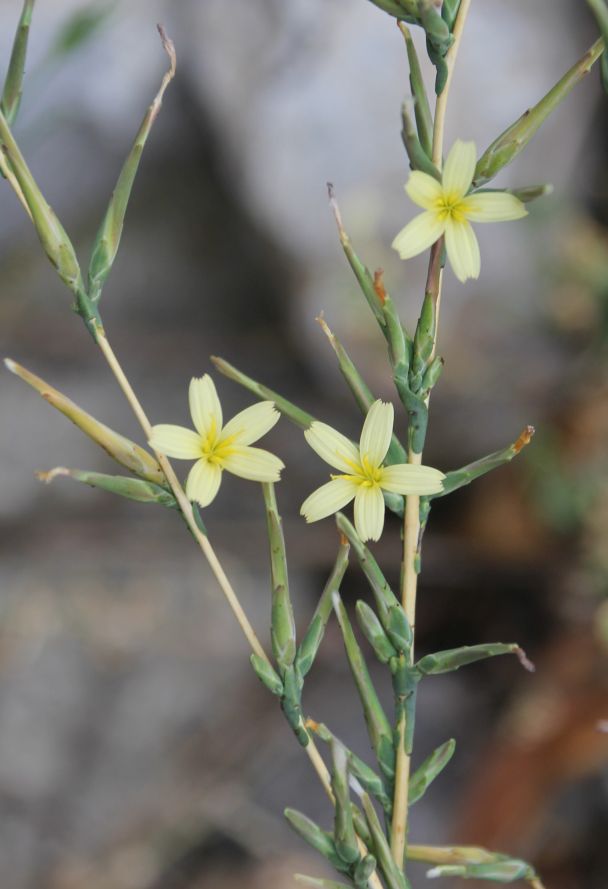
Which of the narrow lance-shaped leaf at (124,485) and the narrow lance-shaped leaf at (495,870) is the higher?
the narrow lance-shaped leaf at (124,485)

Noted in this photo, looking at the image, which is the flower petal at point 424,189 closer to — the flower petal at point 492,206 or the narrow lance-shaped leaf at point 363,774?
the flower petal at point 492,206

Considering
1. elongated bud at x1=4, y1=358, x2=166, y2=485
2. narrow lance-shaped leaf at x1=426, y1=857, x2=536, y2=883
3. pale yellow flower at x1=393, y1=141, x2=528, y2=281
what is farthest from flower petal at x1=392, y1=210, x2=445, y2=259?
narrow lance-shaped leaf at x1=426, y1=857, x2=536, y2=883

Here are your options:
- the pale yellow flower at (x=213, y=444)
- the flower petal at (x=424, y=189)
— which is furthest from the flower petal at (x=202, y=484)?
the flower petal at (x=424, y=189)

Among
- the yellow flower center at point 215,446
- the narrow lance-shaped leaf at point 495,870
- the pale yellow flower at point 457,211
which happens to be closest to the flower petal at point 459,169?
the pale yellow flower at point 457,211

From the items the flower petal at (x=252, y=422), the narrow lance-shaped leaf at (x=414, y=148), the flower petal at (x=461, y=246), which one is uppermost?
the narrow lance-shaped leaf at (x=414, y=148)

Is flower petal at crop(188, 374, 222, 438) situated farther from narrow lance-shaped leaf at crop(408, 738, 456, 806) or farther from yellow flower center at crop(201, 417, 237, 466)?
narrow lance-shaped leaf at crop(408, 738, 456, 806)

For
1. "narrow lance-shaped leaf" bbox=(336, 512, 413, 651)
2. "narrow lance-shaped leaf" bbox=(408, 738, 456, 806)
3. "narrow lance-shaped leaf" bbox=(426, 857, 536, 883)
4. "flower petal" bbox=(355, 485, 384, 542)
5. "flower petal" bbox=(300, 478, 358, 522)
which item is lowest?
"narrow lance-shaped leaf" bbox=(426, 857, 536, 883)

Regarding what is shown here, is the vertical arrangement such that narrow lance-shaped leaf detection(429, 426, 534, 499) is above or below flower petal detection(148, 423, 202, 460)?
below
